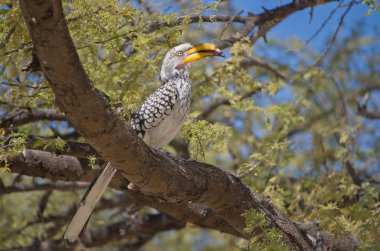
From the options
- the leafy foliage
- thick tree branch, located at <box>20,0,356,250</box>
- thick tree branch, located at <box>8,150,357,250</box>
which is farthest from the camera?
thick tree branch, located at <box>8,150,357,250</box>

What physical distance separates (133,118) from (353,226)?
1.72 metres

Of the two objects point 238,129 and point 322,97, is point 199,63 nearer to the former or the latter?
point 238,129

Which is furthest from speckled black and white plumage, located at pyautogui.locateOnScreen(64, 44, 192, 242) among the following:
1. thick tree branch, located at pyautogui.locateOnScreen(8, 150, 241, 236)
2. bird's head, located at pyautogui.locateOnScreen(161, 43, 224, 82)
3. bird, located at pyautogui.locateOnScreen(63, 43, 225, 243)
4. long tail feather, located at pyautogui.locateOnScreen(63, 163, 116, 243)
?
long tail feather, located at pyautogui.locateOnScreen(63, 163, 116, 243)

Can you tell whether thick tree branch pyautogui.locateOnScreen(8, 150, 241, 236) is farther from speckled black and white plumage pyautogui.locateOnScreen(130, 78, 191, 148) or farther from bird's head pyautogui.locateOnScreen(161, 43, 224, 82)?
bird's head pyautogui.locateOnScreen(161, 43, 224, 82)

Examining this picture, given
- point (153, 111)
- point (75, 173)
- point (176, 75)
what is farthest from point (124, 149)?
point (176, 75)

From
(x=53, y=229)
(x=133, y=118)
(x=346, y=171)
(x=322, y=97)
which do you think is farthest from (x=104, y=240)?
(x=322, y=97)

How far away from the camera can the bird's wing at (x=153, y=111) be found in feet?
13.5

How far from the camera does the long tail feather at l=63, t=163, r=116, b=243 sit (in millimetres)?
3635

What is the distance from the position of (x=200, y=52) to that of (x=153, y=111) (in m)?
0.69

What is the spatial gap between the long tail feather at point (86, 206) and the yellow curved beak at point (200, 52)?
1.21m

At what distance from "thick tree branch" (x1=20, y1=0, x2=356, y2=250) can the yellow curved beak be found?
1.06 metres

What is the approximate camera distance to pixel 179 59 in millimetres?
4625

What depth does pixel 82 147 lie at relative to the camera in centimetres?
371

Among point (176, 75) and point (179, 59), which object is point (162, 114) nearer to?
point (176, 75)
